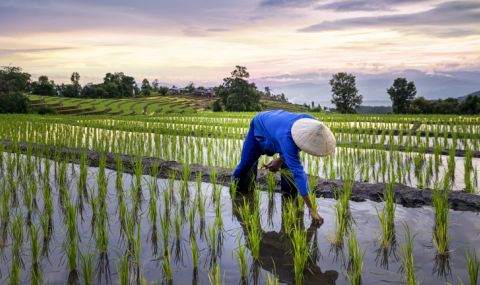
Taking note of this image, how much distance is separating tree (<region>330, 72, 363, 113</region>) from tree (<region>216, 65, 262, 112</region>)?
8376 millimetres

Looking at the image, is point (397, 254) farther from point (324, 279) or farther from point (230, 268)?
point (230, 268)

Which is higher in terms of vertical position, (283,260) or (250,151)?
(250,151)

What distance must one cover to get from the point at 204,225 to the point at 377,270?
5.10 ft

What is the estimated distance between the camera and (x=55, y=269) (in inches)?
111

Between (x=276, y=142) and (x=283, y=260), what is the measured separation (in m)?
1.15

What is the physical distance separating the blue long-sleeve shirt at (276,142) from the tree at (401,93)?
3702 centimetres

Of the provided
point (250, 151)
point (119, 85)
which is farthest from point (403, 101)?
point (250, 151)

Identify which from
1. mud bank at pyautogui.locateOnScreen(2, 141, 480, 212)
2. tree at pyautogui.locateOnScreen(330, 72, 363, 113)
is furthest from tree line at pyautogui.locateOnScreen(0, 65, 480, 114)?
mud bank at pyautogui.locateOnScreen(2, 141, 480, 212)

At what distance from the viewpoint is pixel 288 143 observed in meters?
3.39

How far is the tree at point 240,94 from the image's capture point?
38250 millimetres

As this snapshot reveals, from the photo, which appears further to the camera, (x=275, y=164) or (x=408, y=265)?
(x=275, y=164)

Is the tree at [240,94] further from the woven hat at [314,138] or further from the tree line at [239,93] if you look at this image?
the woven hat at [314,138]

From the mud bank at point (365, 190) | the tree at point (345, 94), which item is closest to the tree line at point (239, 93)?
the tree at point (345, 94)

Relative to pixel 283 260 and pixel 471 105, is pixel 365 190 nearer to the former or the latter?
pixel 283 260
